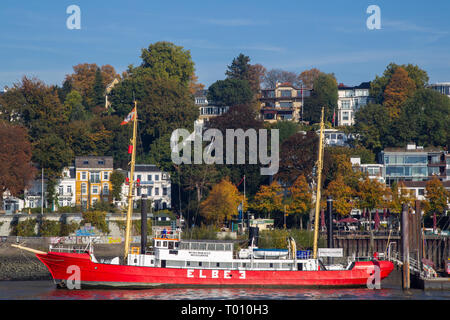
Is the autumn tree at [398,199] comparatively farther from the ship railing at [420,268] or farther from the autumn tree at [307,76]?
the autumn tree at [307,76]

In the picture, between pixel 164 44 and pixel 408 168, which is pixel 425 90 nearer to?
pixel 408 168

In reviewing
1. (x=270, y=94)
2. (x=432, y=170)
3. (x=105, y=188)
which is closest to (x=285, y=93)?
(x=270, y=94)

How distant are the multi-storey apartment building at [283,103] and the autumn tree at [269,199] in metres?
51.3

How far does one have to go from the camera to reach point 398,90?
14225cm

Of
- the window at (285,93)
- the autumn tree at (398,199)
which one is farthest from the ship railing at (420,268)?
the window at (285,93)

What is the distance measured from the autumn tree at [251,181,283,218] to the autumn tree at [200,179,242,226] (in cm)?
250

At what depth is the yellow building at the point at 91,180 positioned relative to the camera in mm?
110000

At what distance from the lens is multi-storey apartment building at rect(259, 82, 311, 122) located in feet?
501

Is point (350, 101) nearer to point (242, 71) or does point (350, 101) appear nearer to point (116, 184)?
point (242, 71)

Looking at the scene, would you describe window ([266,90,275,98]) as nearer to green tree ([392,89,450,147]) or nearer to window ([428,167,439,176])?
green tree ([392,89,450,147])

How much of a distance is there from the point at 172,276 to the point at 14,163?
43719mm

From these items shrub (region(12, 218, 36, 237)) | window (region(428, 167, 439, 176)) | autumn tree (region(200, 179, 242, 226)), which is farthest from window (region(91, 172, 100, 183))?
window (region(428, 167, 439, 176))

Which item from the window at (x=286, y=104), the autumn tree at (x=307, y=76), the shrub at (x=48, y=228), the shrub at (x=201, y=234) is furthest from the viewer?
the autumn tree at (x=307, y=76)
